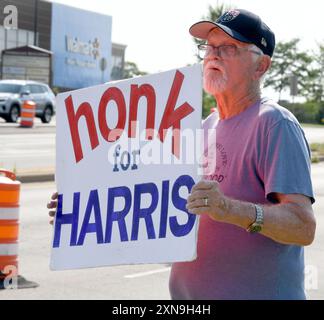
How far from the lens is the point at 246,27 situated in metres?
3.05

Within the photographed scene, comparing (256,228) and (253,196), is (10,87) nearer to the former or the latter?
(253,196)

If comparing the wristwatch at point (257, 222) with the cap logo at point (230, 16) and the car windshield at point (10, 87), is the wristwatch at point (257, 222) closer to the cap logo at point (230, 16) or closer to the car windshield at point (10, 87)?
the cap logo at point (230, 16)

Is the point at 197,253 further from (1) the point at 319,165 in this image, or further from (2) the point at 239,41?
(1) the point at 319,165

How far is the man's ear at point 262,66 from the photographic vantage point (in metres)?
3.09

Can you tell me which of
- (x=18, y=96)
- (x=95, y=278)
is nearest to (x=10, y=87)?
(x=18, y=96)

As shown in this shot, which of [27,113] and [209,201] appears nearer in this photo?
[209,201]

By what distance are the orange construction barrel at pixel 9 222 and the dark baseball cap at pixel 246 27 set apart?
4.54m

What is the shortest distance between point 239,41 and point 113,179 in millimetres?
691

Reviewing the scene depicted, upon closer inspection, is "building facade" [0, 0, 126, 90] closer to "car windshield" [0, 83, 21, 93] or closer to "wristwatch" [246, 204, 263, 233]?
"car windshield" [0, 83, 21, 93]

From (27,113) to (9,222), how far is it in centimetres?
2259

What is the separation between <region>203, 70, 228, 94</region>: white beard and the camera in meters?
3.05

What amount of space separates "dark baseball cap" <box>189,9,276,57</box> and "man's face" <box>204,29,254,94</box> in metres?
0.03

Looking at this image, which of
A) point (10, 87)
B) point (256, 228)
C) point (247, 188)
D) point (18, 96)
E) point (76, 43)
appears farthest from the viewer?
point (76, 43)
